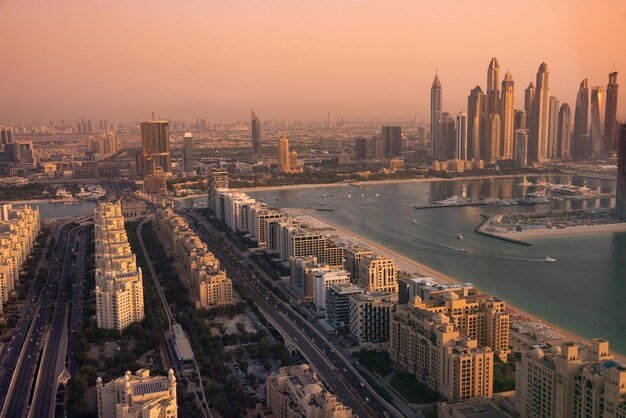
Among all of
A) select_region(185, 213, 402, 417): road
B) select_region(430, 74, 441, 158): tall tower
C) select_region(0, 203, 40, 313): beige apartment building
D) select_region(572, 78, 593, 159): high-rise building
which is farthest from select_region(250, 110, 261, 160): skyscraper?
select_region(185, 213, 402, 417): road

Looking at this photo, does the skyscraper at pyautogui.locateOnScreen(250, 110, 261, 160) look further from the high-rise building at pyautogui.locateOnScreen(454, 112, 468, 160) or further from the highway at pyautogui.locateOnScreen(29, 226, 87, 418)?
the highway at pyautogui.locateOnScreen(29, 226, 87, 418)

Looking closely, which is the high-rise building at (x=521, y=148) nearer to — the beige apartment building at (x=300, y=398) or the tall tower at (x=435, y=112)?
the tall tower at (x=435, y=112)

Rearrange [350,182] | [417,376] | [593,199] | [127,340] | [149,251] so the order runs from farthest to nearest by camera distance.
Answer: [350,182] → [593,199] → [149,251] → [127,340] → [417,376]

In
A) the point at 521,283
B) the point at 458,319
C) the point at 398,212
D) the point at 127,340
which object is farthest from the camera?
the point at 398,212

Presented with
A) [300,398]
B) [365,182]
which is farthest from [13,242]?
[365,182]

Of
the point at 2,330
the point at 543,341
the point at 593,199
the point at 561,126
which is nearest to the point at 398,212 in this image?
the point at 593,199

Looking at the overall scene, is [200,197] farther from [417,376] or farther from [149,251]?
[417,376]

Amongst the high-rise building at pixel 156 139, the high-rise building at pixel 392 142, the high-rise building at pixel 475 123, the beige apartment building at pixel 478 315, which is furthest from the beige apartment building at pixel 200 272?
the high-rise building at pixel 392 142
